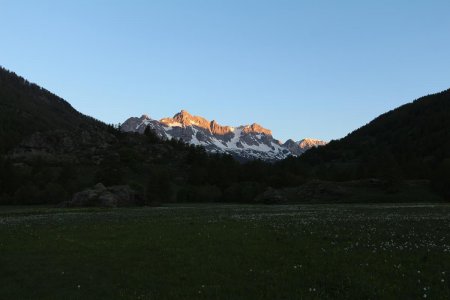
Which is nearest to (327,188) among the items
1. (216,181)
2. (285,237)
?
(216,181)

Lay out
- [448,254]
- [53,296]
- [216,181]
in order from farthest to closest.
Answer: [216,181], [448,254], [53,296]

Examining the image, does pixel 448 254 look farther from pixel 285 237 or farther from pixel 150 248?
pixel 150 248

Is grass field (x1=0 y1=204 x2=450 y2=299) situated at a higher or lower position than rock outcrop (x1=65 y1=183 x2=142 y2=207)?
lower

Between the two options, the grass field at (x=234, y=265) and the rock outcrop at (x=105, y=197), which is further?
the rock outcrop at (x=105, y=197)

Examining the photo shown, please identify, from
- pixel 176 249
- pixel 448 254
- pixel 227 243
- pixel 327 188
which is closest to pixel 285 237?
pixel 227 243

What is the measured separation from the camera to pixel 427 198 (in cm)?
11525

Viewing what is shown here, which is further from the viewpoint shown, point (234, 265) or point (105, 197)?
point (105, 197)

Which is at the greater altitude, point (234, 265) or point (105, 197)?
point (105, 197)

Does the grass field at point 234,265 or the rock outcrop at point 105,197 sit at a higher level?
the rock outcrop at point 105,197

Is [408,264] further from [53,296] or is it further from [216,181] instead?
[216,181]

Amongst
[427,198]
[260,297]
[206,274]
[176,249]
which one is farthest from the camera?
[427,198]

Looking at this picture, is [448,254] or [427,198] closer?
[448,254]

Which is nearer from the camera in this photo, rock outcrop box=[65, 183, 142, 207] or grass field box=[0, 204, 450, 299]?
grass field box=[0, 204, 450, 299]

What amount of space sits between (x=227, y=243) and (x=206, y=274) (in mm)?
7690
